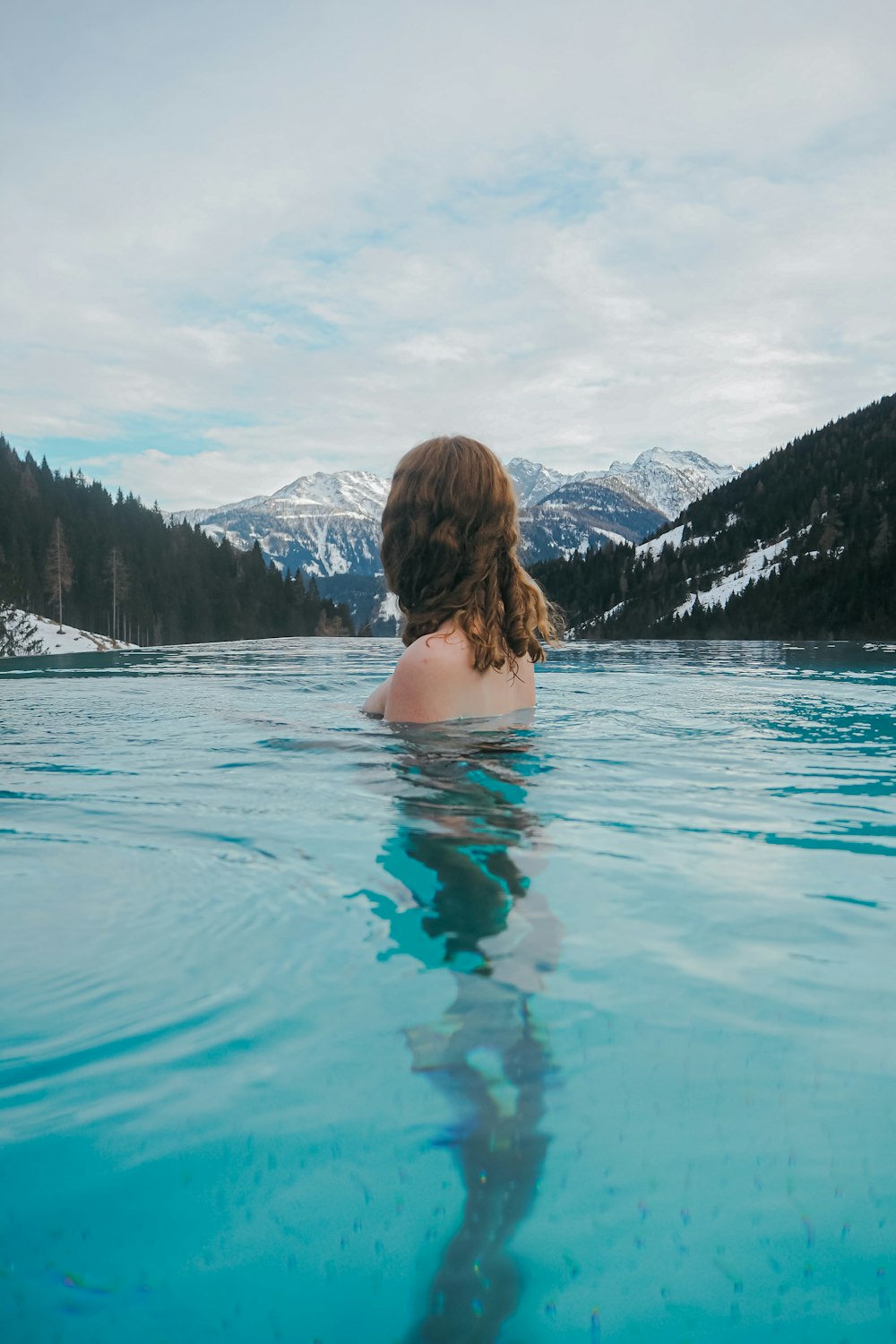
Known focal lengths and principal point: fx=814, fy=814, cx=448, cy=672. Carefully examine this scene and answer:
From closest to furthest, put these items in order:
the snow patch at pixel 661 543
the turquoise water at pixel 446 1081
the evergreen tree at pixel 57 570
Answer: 1. the turquoise water at pixel 446 1081
2. the evergreen tree at pixel 57 570
3. the snow patch at pixel 661 543

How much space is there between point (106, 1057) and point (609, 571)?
14063cm

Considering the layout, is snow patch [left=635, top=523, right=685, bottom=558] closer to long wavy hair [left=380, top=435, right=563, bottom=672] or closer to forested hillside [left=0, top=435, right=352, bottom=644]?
forested hillside [left=0, top=435, right=352, bottom=644]

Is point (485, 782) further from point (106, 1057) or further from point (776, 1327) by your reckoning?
point (776, 1327)

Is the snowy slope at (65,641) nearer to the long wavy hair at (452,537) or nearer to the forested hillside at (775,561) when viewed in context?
the long wavy hair at (452,537)

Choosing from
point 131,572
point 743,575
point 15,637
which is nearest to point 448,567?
point 15,637

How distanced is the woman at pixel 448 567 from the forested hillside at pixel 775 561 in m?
82.3

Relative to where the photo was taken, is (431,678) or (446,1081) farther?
(431,678)

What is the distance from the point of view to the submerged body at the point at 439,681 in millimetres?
3906

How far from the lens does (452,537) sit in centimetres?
403

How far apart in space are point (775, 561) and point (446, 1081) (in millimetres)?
130485

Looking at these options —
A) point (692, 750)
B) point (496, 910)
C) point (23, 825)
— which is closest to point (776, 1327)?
point (496, 910)

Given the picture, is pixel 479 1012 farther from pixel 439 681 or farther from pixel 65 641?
pixel 65 641

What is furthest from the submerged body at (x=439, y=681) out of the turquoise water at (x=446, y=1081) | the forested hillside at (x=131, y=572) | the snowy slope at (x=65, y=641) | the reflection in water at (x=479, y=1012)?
the forested hillside at (x=131, y=572)

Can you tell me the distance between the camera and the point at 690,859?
346cm
